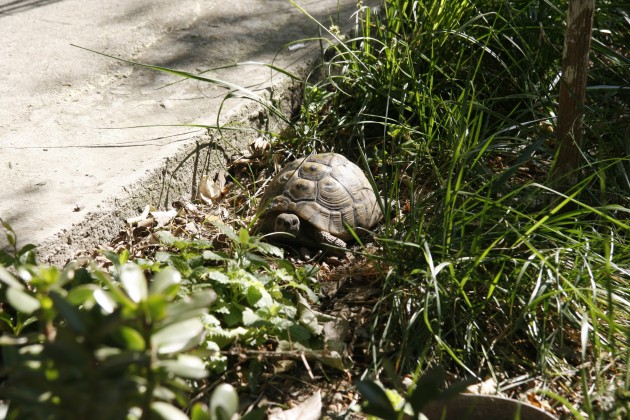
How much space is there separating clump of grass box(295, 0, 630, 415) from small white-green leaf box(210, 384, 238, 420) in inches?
41.1

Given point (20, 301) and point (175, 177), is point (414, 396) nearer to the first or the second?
point (20, 301)

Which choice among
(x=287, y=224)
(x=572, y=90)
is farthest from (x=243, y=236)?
(x=572, y=90)

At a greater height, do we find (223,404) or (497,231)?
(223,404)

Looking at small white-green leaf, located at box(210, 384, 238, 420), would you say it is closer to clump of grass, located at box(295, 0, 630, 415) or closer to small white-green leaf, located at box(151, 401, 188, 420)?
small white-green leaf, located at box(151, 401, 188, 420)

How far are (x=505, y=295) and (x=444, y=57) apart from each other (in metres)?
1.91

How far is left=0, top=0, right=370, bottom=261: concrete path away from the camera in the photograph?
343 centimetres

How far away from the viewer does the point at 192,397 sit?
254 centimetres

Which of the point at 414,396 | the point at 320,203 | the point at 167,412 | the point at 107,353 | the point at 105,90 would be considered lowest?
the point at 320,203

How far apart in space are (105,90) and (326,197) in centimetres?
152

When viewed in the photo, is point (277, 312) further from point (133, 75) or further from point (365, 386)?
point (133, 75)

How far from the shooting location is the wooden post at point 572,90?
3.17 m

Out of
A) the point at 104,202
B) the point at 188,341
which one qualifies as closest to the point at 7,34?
the point at 104,202

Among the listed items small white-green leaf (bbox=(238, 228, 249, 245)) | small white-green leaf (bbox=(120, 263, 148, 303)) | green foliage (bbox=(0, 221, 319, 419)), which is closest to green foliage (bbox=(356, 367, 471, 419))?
green foliage (bbox=(0, 221, 319, 419))

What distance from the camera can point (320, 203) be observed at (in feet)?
12.6
